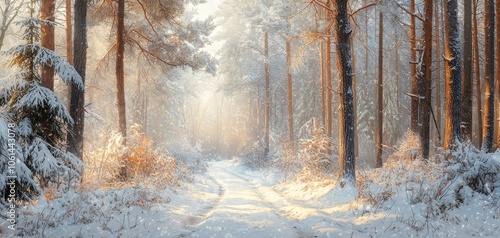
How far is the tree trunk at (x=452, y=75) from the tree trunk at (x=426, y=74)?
3.29 m

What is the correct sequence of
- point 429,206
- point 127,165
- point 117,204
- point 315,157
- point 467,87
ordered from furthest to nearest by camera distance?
1. point 315,157
2. point 467,87
3. point 127,165
4. point 117,204
5. point 429,206

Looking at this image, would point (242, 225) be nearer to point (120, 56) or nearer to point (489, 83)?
point (120, 56)

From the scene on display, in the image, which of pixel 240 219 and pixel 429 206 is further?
pixel 240 219

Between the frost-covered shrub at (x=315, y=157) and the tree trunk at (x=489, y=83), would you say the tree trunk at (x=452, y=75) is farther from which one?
the frost-covered shrub at (x=315, y=157)

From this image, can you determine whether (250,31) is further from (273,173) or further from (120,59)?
(120,59)

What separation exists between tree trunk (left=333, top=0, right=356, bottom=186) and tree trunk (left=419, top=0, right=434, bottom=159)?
502 cm

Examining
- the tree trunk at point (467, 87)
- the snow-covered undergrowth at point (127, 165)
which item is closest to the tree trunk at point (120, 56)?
the snow-covered undergrowth at point (127, 165)

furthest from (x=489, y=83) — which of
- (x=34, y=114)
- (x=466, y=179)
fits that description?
(x=34, y=114)

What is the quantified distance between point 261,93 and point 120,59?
25.2m

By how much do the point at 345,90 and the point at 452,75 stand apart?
315cm

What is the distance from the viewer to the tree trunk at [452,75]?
9375 millimetres

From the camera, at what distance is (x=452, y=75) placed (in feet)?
31.0

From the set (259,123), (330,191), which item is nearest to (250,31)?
(259,123)

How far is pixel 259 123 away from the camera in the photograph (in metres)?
37.5
